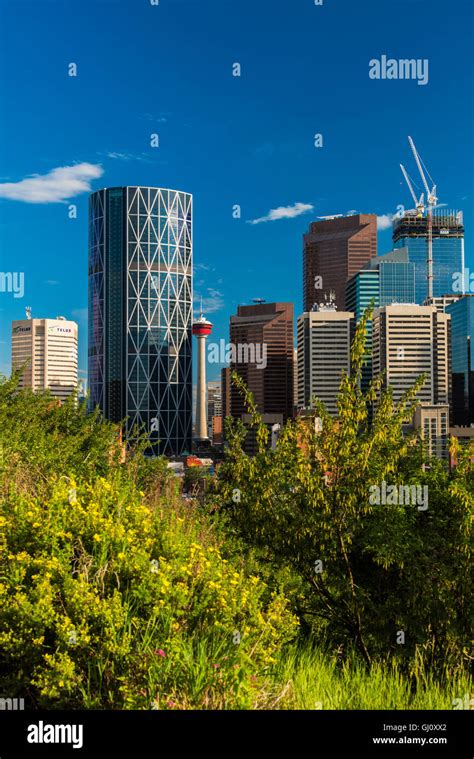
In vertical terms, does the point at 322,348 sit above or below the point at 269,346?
below

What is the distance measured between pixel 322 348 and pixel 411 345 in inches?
706

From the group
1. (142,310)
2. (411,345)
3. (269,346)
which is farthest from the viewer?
(269,346)

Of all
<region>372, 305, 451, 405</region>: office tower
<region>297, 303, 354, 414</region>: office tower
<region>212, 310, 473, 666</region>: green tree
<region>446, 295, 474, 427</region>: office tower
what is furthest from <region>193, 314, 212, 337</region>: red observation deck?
<region>212, 310, 473, 666</region>: green tree

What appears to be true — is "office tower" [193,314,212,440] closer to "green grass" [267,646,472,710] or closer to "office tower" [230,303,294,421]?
"office tower" [230,303,294,421]

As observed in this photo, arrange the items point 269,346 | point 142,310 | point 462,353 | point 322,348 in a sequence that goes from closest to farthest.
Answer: point 322,348, point 142,310, point 269,346, point 462,353

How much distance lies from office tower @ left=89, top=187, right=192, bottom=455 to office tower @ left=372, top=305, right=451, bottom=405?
1701 inches

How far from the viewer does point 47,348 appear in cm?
16088

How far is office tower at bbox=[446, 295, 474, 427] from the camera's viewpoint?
146m

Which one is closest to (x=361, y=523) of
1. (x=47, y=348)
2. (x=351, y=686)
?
(x=351, y=686)

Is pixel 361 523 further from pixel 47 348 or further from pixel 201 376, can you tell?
pixel 47 348

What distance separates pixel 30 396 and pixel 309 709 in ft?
45.6

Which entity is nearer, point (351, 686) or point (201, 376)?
point (351, 686)

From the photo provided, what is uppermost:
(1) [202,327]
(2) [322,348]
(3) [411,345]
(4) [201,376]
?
(1) [202,327]

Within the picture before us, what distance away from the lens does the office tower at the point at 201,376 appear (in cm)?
15588
